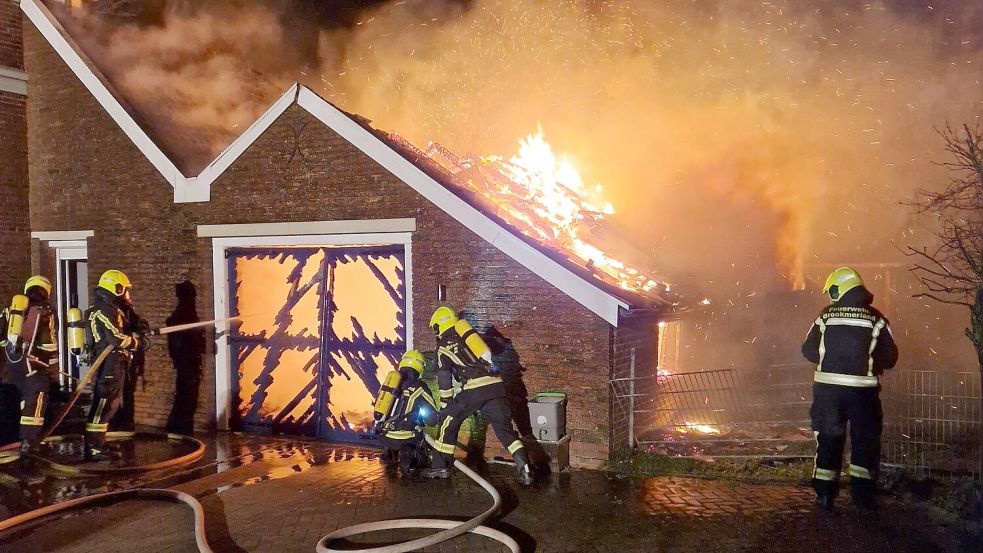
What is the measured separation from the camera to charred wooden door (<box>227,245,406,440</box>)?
30.4 feet

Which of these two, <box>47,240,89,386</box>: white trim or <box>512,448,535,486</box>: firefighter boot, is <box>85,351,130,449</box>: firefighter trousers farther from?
<box>512,448,535,486</box>: firefighter boot

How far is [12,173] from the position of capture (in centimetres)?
1120

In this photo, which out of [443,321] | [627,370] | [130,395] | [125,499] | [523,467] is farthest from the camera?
[130,395]

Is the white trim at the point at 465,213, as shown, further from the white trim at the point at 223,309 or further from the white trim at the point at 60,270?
the white trim at the point at 60,270

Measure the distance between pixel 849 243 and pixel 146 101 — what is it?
17.3m

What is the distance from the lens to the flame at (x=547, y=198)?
31.2 ft

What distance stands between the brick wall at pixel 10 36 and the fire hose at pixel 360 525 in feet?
27.3

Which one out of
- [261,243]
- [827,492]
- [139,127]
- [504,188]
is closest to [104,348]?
[261,243]

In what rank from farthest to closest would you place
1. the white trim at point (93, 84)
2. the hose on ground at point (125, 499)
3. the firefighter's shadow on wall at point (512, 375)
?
the white trim at point (93, 84), the firefighter's shadow on wall at point (512, 375), the hose on ground at point (125, 499)

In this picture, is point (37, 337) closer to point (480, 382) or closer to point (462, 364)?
point (462, 364)

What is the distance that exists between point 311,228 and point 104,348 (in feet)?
9.44

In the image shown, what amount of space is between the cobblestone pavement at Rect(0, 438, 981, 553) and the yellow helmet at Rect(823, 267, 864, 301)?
2021 millimetres

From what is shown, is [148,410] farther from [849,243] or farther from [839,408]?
[849,243]

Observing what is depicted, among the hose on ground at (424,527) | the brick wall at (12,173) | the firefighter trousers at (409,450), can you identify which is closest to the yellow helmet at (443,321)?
the firefighter trousers at (409,450)
